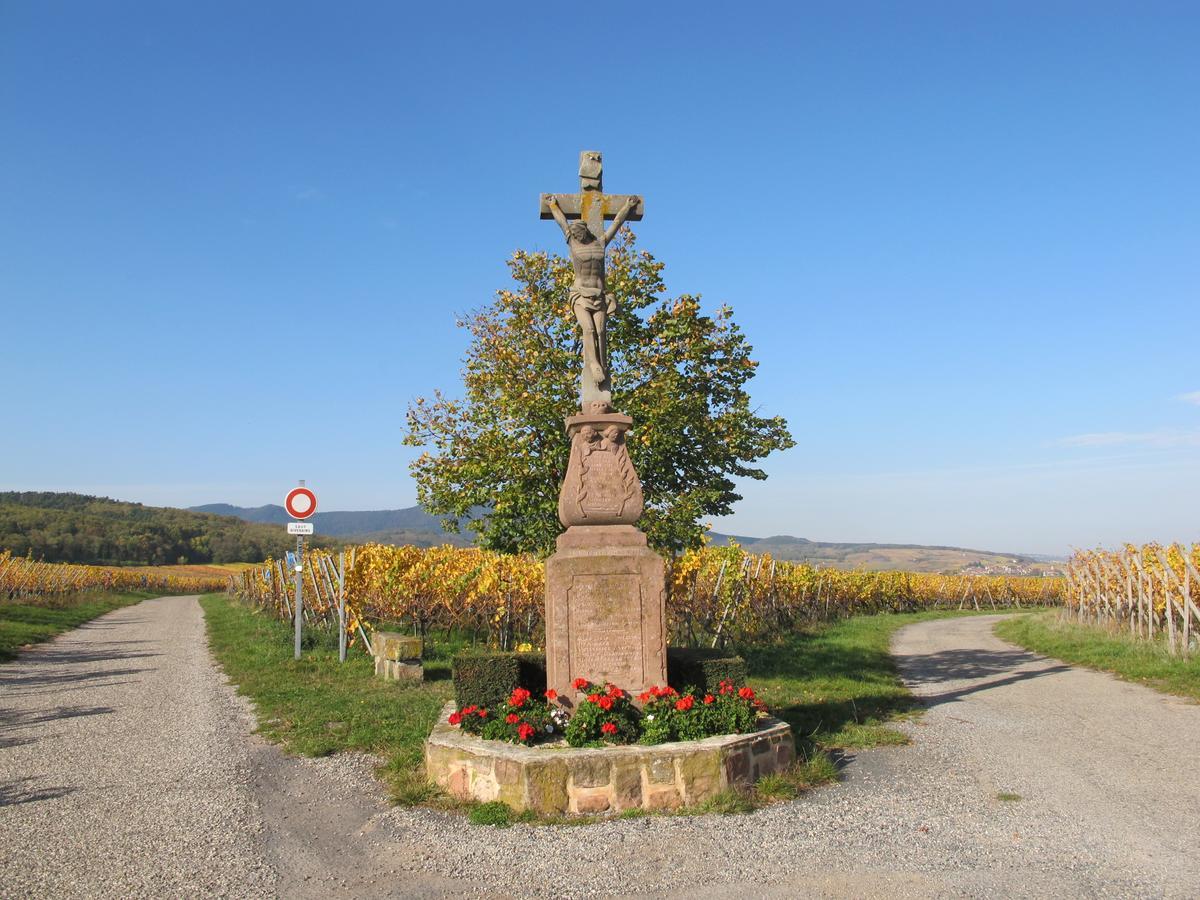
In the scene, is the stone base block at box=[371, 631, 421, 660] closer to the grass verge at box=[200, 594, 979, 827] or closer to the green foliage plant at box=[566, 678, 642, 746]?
the grass verge at box=[200, 594, 979, 827]

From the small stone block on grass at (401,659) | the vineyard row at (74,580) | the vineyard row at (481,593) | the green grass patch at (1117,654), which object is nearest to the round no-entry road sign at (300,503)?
the vineyard row at (481,593)

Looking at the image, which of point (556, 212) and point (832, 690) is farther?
point (832, 690)

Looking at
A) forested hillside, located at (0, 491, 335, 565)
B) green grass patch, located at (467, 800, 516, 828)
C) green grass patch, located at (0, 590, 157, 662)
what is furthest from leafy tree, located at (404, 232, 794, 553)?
forested hillside, located at (0, 491, 335, 565)

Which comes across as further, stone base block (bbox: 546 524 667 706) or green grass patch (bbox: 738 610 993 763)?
green grass patch (bbox: 738 610 993 763)

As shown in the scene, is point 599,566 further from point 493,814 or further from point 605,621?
point 493,814

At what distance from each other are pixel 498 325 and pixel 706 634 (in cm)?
908

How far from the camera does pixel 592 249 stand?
27.3 feet

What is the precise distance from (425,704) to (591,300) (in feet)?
17.7

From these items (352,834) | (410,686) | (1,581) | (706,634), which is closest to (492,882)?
(352,834)

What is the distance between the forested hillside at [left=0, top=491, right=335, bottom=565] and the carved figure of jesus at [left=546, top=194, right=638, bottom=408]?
199 ft

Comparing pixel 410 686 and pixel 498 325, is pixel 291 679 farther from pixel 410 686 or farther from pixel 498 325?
pixel 498 325

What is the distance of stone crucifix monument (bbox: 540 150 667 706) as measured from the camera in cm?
725

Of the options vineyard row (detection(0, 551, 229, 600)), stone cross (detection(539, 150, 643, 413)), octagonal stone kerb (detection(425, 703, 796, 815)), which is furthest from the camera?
vineyard row (detection(0, 551, 229, 600))

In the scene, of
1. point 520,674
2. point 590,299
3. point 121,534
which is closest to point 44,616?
point 520,674
